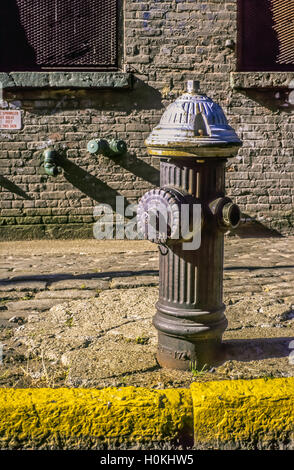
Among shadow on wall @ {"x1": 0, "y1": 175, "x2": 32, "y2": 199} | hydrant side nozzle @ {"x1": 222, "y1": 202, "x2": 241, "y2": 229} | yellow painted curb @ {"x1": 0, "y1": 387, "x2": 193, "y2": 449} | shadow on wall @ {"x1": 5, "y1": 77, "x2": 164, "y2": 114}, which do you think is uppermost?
shadow on wall @ {"x1": 5, "y1": 77, "x2": 164, "y2": 114}

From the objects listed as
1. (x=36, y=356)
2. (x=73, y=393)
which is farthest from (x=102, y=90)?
(x=73, y=393)

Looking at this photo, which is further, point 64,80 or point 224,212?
point 64,80

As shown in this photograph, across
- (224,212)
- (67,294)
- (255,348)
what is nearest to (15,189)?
(67,294)

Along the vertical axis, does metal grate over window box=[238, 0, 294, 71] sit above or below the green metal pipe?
above

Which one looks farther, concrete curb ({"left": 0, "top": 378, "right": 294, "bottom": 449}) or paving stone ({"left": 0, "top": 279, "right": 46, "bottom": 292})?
paving stone ({"left": 0, "top": 279, "right": 46, "bottom": 292})

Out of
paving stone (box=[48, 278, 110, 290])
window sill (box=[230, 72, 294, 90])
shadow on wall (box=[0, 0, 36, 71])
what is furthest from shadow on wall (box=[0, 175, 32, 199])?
window sill (box=[230, 72, 294, 90])

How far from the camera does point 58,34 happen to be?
7176 millimetres

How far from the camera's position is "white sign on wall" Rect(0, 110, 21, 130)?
23.6 feet

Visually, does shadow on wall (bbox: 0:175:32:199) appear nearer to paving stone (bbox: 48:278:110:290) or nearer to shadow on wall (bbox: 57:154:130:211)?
shadow on wall (bbox: 57:154:130:211)

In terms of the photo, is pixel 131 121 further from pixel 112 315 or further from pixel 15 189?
pixel 112 315

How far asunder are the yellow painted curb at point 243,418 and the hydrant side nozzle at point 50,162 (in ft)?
15.1

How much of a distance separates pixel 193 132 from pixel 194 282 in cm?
83

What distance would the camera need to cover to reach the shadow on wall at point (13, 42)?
7109mm

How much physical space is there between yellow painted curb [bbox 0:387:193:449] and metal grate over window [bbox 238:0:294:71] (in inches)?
212
